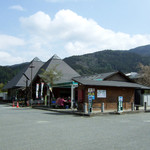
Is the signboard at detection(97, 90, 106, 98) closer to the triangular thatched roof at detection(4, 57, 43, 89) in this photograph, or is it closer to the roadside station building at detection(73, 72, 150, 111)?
the roadside station building at detection(73, 72, 150, 111)

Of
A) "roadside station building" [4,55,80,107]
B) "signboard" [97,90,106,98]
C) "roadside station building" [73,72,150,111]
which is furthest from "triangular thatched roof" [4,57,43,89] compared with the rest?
"signboard" [97,90,106,98]

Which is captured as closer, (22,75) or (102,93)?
(102,93)

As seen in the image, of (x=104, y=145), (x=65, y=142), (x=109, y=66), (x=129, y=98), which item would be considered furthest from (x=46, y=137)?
(x=109, y=66)

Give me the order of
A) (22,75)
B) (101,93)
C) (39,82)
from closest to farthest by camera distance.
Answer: (101,93)
(39,82)
(22,75)

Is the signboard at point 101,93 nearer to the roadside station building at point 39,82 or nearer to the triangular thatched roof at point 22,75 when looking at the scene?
the roadside station building at point 39,82

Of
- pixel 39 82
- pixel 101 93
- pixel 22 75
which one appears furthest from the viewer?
pixel 22 75

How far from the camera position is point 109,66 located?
646 feet

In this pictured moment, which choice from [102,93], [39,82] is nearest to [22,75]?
[39,82]

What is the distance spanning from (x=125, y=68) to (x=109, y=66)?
18.5m

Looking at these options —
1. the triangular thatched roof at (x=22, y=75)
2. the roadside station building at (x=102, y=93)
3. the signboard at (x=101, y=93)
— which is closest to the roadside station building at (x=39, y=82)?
the triangular thatched roof at (x=22, y=75)

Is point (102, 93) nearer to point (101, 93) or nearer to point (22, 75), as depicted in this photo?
point (101, 93)

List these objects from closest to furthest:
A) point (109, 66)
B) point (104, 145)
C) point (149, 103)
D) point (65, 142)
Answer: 1. point (104, 145)
2. point (65, 142)
3. point (149, 103)
4. point (109, 66)

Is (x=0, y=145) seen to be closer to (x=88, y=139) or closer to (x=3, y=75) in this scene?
(x=88, y=139)

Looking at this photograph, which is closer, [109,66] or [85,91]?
[85,91]
